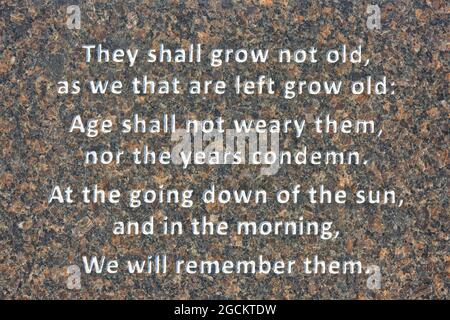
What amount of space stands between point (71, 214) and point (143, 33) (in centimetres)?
45

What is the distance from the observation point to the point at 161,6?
5.50 feet

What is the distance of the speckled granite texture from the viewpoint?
1667 mm

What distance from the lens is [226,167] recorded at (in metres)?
1.68

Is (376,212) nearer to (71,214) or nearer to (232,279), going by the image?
(232,279)

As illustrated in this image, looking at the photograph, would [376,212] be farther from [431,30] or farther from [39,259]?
[39,259]

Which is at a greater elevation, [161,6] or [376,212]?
[161,6]

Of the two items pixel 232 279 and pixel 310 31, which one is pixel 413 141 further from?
pixel 232 279

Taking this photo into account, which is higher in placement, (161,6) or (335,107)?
(161,6)

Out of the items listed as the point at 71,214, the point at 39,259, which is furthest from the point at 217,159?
the point at 39,259

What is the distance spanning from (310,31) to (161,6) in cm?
35

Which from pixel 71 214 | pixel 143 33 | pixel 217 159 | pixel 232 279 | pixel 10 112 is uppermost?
pixel 143 33

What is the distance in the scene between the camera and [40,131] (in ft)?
5.51

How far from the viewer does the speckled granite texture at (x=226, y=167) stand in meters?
1.67

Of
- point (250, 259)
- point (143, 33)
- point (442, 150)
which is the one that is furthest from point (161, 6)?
point (442, 150)
